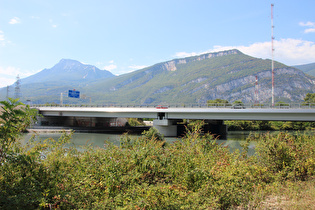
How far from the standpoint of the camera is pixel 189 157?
671 centimetres

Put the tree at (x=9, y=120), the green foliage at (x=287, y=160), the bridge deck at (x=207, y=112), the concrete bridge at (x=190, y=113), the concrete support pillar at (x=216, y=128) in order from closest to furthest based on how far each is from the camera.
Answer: the tree at (x=9, y=120)
the green foliage at (x=287, y=160)
the bridge deck at (x=207, y=112)
the concrete bridge at (x=190, y=113)
the concrete support pillar at (x=216, y=128)

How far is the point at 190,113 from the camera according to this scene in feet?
142

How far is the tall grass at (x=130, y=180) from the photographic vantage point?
4391 mm

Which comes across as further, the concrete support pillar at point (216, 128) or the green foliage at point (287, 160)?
the concrete support pillar at point (216, 128)

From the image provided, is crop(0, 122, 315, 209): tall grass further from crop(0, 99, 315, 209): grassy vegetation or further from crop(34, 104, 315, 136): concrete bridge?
Result: crop(34, 104, 315, 136): concrete bridge

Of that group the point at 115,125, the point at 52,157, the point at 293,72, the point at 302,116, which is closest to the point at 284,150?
the point at 52,157

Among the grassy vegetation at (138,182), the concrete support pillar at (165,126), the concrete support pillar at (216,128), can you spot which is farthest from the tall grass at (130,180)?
the concrete support pillar at (216,128)

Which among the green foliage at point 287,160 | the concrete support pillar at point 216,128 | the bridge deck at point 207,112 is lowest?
the concrete support pillar at point 216,128

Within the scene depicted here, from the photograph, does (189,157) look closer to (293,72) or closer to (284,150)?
(284,150)

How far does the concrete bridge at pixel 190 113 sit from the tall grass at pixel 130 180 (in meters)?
31.6

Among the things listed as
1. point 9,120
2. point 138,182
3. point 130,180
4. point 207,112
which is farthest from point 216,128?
A: point 9,120

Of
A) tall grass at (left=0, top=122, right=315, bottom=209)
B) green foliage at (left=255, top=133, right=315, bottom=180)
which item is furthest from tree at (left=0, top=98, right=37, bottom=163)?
green foliage at (left=255, top=133, right=315, bottom=180)

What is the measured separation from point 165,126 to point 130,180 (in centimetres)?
4015

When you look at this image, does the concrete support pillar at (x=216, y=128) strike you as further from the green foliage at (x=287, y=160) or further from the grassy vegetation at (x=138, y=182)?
the grassy vegetation at (x=138, y=182)
